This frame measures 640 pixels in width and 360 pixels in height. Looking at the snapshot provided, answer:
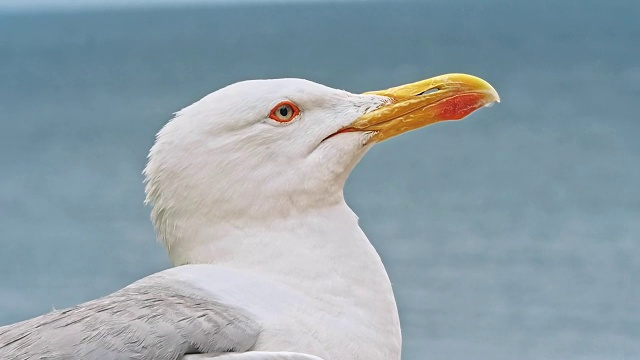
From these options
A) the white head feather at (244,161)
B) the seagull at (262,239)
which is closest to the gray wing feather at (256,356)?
the seagull at (262,239)

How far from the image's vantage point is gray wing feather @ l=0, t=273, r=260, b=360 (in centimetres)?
203

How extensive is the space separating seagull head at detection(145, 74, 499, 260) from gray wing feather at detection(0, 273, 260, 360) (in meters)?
0.20

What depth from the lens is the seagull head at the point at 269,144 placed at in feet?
7.57

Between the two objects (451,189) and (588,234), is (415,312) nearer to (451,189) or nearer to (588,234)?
(588,234)

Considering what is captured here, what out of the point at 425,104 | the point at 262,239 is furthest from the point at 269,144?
the point at 425,104

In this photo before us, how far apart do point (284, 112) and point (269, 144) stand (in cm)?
7

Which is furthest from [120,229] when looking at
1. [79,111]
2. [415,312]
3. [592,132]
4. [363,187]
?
[79,111]

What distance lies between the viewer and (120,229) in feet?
→ 31.6

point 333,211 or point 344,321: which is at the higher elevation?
point 333,211

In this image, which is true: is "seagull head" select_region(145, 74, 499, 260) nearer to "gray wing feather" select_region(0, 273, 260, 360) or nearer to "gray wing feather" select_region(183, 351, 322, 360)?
"gray wing feather" select_region(0, 273, 260, 360)

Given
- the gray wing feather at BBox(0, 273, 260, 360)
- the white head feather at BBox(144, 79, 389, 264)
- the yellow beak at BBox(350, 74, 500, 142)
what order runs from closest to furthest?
the gray wing feather at BBox(0, 273, 260, 360), the white head feather at BBox(144, 79, 389, 264), the yellow beak at BBox(350, 74, 500, 142)

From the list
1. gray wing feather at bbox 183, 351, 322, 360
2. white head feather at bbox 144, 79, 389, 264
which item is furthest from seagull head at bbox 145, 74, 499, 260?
gray wing feather at bbox 183, 351, 322, 360

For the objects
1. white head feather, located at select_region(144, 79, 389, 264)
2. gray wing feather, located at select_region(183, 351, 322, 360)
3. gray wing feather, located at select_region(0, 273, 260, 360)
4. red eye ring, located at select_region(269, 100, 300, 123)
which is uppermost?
red eye ring, located at select_region(269, 100, 300, 123)

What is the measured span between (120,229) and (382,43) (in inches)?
1001
